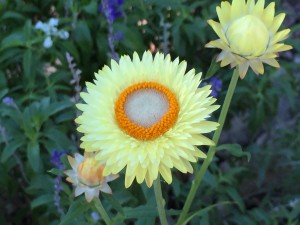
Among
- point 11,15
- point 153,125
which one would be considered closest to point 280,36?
point 153,125

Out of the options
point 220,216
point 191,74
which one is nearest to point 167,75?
point 191,74

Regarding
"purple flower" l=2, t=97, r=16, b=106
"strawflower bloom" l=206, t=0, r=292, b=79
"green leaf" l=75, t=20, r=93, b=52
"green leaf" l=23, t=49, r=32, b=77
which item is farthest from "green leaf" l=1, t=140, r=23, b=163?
"strawflower bloom" l=206, t=0, r=292, b=79

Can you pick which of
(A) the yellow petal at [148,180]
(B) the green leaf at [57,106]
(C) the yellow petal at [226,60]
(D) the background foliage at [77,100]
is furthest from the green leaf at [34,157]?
(C) the yellow petal at [226,60]

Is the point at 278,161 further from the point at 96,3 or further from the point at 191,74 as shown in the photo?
the point at 191,74

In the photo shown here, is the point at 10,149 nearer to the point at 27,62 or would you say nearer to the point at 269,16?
the point at 27,62

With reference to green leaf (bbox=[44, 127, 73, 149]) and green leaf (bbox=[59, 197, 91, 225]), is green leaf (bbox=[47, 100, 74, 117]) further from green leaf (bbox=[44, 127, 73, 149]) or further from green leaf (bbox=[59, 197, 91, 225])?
green leaf (bbox=[59, 197, 91, 225])

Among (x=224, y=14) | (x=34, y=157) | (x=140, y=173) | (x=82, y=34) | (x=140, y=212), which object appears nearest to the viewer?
(x=140, y=173)

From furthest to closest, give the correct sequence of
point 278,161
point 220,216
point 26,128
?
point 278,161
point 220,216
point 26,128
